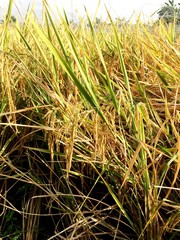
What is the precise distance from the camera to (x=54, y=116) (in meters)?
0.80

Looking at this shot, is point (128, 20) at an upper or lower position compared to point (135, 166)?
upper

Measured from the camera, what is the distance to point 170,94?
92 centimetres

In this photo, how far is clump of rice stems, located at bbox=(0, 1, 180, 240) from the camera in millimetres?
738

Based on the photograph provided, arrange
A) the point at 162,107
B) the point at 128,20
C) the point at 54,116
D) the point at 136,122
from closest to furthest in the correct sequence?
1. the point at 136,122
2. the point at 54,116
3. the point at 162,107
4. the point at 128,20

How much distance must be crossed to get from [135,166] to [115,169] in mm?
42

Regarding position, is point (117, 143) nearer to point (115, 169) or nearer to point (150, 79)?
point (115, 169)

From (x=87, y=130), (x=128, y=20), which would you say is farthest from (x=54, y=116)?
(x=128, y=20)

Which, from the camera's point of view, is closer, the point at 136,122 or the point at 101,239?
the point at 136,122

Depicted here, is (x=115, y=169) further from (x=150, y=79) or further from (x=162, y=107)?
(x=150, y=79)

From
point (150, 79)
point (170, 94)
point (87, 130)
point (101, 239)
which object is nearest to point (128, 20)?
point (150, 79)

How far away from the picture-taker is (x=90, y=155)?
814 mm

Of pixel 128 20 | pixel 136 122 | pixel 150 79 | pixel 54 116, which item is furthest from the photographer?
pixel 128 20

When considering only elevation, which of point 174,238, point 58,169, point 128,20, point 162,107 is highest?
point 128,20

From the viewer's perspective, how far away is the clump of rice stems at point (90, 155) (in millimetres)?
738
